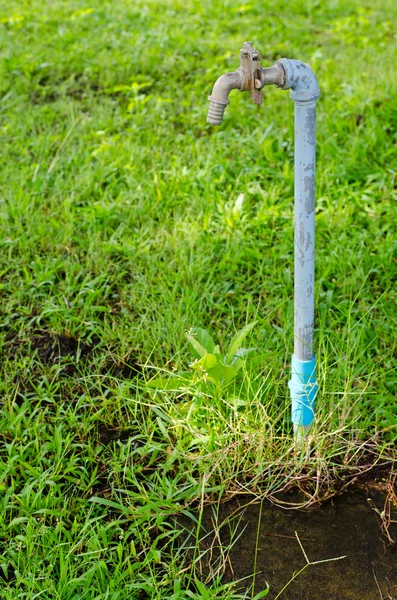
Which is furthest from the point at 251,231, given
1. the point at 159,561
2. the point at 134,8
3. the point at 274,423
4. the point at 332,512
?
the point at 134,8

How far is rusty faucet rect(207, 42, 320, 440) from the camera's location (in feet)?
6.67

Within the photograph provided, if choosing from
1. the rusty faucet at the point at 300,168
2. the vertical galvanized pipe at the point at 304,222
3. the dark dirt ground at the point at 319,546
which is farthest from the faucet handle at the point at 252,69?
the dark dirt ground at the point at 319,546

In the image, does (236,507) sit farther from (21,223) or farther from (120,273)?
(21,223)

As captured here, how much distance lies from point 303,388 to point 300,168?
69 centimetres

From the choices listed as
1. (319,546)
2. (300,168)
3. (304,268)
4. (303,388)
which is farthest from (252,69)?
(319,546)

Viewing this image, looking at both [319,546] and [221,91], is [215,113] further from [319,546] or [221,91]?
[319,546]

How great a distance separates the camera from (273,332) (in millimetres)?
2852

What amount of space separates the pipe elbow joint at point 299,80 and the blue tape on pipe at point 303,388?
80 cm

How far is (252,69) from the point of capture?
6.66ft

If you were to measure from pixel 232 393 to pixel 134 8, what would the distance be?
4.74 m

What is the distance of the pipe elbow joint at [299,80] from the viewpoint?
6.63 ft

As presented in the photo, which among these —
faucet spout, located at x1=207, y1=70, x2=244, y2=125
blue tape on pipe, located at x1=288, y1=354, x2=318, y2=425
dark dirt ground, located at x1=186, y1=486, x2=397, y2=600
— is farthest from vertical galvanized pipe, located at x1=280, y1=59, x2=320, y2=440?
dark dirt ground, located at x1=186, y1=486, x2=397, y2=600

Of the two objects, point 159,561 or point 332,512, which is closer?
Result: point 159,561

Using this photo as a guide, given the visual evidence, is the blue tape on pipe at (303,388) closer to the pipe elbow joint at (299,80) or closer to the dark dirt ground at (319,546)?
the dark dirt ground at (319,546)
